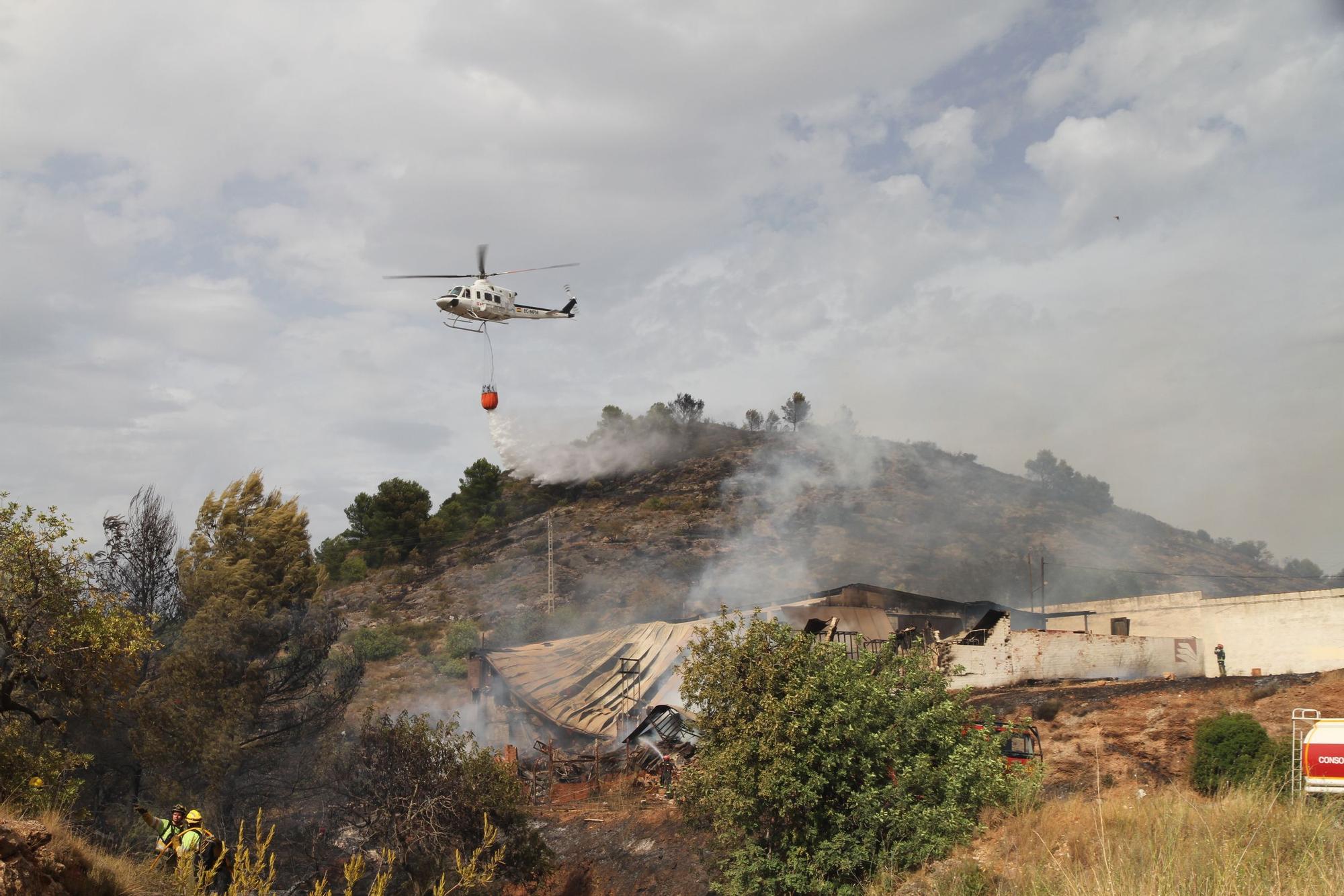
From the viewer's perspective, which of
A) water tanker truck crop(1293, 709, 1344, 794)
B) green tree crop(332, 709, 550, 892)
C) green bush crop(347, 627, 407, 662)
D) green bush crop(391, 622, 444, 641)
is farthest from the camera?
green bush crop(391, 622, 444, 641)

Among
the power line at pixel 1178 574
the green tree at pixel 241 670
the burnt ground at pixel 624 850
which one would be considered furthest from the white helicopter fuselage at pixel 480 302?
the power line at pixel 1178 574

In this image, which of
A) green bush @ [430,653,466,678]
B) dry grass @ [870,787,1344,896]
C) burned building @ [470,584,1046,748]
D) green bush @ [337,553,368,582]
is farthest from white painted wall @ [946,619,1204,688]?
green bush @ [337,553,368,582]

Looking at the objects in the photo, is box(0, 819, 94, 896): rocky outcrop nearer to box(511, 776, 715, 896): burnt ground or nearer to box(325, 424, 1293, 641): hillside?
box(511, 776, 715, 896): burnt ground

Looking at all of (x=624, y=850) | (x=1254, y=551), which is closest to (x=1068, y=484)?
(x=1254, y=551)

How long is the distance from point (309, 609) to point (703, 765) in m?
21.0

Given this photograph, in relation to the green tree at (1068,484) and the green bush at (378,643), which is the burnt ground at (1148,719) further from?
the green tree at (1068,484)

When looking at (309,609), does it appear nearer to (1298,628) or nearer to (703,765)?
(703,765)

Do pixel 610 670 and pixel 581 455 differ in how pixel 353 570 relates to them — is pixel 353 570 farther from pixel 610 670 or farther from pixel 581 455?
pixel 610 670

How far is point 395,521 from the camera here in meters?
89.9

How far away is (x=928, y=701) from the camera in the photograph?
16.5m

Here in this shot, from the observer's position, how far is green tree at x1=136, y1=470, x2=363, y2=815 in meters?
25.6

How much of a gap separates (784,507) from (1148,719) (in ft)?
247

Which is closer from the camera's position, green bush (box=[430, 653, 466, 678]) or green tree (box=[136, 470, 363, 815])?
green tree (box=[136, 470, 363, 815])

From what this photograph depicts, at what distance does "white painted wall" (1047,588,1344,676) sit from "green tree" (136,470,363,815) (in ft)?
108
